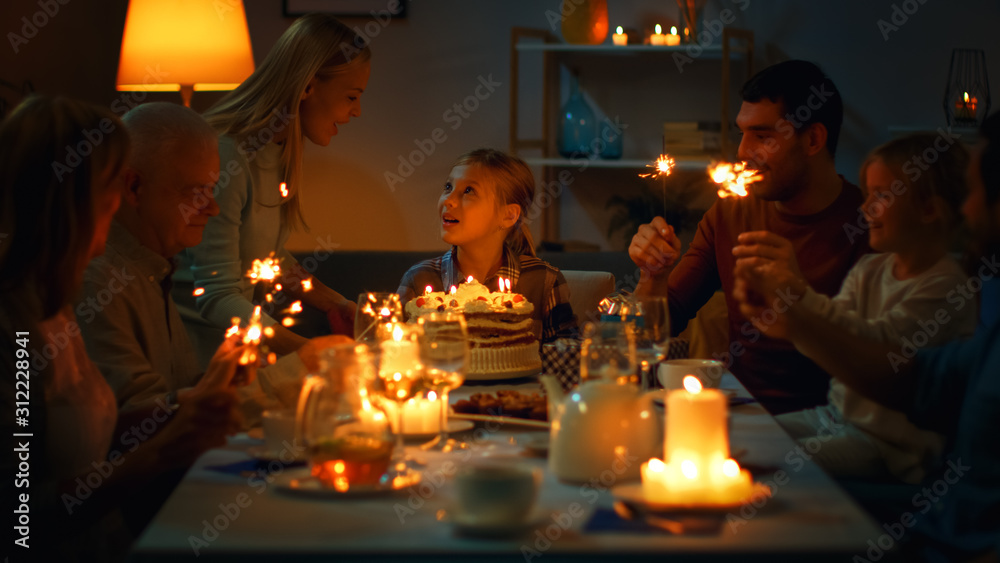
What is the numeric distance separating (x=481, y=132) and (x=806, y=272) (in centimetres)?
255

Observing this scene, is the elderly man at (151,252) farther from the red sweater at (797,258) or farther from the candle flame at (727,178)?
the red sweater at (797,258)

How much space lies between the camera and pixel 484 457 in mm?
1342

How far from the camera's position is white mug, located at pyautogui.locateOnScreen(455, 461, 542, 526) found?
1003mm

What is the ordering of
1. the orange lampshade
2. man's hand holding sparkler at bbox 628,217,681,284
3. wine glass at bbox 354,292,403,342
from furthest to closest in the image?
1. the orange lampshade
2. man's hand holding sparkler at bbox 628,217,681,284
3. wine glass at bbox 354,292,403,342

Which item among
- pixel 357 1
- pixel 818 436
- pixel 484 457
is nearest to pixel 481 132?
pixel 357 1

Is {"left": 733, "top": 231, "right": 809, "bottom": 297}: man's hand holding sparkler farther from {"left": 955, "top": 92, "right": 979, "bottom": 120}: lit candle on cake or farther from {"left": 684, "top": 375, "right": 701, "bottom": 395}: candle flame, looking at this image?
{"left": 955, "top": 92, "right": 979, "bottom": 120}: lit candle on cake

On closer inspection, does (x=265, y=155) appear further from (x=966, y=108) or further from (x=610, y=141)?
(x=966, y=108)

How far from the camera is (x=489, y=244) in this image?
2.89 metres

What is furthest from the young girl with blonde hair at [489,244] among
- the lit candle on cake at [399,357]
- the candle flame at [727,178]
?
the lit candle on cake at [399,357]

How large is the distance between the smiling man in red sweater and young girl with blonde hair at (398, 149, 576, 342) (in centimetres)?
33

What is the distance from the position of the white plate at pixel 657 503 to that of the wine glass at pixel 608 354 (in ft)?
0.61

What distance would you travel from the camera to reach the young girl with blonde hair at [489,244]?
278 cm

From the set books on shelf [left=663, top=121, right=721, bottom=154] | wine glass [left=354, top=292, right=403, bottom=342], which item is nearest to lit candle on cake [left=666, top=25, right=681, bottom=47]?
books on shelf [left=663, top=121, right=721, bottom=154]

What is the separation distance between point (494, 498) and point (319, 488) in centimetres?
27
